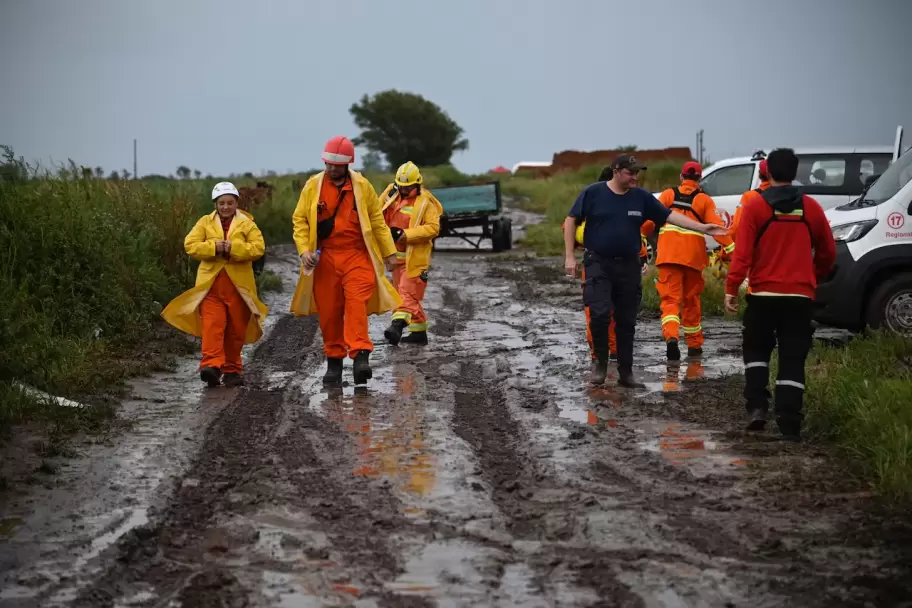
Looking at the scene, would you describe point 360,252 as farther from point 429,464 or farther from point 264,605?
point 264,605

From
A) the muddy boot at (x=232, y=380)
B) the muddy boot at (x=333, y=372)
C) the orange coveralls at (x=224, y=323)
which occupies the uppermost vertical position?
the orange coveralls at (x=224, y=323)

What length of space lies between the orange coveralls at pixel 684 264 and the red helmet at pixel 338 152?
290cm

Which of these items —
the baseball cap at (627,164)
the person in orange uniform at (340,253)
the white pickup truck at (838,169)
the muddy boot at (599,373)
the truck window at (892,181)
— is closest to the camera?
the baseball cap at (627,164)

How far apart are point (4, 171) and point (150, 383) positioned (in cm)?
412

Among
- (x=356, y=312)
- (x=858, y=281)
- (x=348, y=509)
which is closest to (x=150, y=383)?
(x=356, y=312)

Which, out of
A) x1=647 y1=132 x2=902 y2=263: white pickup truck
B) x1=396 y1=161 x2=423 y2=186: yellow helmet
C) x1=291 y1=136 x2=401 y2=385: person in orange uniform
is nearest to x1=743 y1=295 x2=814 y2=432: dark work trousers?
x1=291 y1=136 x2=401 y2=385: person in orange uniform

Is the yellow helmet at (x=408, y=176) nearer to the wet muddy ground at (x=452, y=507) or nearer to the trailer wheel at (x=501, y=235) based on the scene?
the wet muddy ground at (x=452, y=507)

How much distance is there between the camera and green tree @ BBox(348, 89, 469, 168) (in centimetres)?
12075

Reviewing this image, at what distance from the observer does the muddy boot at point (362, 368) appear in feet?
35.3

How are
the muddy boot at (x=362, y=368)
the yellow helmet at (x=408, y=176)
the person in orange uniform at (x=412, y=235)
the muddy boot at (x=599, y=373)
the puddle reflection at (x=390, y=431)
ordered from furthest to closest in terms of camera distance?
1. the yellow helmet at (x=408, y=176)
2. the person in orange uniform at (x=412, y=235)
3. the muddy boot at (x=362, y=368)
4. the muddy boot at (x=599, y=373)
5. the puddle reflection at (x=390, y=431)

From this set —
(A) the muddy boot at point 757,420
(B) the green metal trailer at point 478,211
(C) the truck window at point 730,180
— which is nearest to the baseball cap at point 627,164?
(A) the muddy boot at point 757,420

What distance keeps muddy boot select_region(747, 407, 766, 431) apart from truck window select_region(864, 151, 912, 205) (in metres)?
4.37

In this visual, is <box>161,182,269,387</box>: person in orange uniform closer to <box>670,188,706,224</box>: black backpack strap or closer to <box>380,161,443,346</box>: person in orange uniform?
<box>380,161,443,346</box>: person in orange uniform

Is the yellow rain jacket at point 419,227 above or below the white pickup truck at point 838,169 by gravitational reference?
below
